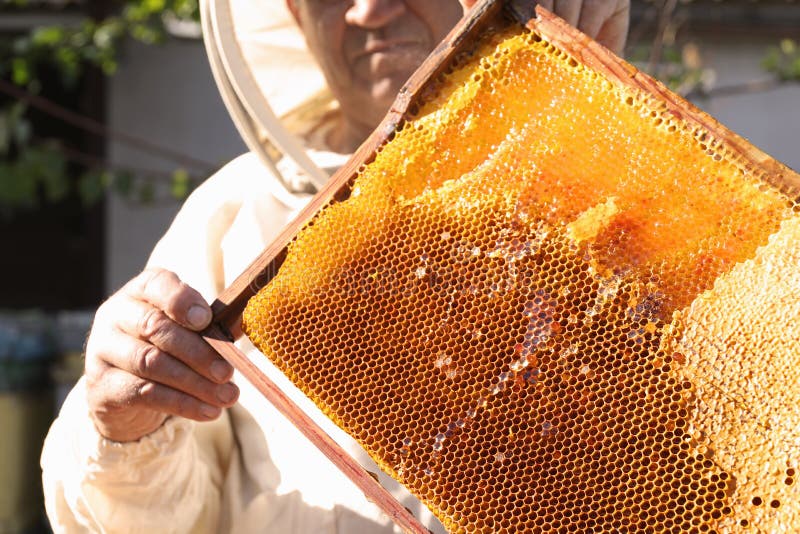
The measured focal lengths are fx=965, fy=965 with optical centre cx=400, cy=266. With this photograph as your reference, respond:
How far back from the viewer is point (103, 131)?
4883 millimetres

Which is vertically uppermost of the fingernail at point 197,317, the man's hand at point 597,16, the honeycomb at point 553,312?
the man's hand at point 597,16

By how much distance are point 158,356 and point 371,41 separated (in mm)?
731

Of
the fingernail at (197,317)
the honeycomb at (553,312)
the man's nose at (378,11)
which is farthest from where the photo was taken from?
the man's nose at (378,11)

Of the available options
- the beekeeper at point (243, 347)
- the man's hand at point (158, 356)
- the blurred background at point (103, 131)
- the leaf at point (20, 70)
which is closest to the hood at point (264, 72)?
the beekeeper at point (243, 347)

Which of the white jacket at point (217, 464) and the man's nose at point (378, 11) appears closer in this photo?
the white jacket at point (217, 464)

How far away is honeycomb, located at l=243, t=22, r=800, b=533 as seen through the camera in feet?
3.93

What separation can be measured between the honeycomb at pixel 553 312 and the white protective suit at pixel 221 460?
0.34m

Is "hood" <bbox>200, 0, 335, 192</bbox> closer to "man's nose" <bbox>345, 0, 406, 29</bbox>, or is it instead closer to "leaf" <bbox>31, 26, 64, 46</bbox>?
"man's nose" <bbox>345, 0, 406, 29</bbox>

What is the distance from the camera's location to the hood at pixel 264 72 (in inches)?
71.4

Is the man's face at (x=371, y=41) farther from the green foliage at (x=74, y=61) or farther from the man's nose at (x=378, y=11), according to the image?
the green foliage at (x=74, y=61)

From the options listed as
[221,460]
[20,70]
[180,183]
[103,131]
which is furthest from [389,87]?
[20,70]

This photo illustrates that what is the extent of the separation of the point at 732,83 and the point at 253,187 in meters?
4.62

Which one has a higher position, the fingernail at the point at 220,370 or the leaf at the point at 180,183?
the leaf at the point at 180,183

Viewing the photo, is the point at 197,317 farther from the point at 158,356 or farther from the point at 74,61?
the point at 74,61
